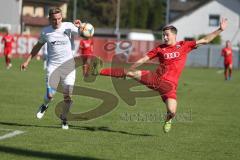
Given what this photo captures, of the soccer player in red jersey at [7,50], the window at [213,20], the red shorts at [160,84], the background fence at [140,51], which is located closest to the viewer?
the red shorts at [160,84]

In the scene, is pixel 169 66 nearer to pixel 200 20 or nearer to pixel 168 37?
pixel 168 37

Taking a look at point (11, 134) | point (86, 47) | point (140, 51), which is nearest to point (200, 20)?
point (140, 51)

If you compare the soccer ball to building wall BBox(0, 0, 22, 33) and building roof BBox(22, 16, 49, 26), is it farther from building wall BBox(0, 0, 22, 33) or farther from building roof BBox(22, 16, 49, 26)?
building roof BBox(22, 16, 49, 26)

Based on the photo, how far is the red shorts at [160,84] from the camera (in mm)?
11047

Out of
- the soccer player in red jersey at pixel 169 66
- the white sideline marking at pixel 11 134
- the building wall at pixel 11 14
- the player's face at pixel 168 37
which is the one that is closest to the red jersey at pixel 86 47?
the soccer player in red jersey at pixel 169 66

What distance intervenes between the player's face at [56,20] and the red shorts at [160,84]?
1.82m

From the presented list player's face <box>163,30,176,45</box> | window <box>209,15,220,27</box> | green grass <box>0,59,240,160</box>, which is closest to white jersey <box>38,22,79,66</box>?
green grass <box>0,59,240,160</box>

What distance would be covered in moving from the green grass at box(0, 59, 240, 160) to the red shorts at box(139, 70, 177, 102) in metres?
0.77

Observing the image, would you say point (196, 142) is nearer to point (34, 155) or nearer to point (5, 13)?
point (34, 155)

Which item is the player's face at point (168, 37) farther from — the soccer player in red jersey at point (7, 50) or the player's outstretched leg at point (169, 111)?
the soccer player in red jersey at point (7, 50)

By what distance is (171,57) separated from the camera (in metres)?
11.0

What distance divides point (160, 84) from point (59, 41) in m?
2.05

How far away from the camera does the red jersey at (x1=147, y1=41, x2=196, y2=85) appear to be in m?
11.0

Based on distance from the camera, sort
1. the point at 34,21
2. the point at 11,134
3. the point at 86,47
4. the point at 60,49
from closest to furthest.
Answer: the point at 11,134
the point at 60,49
the point at 86,47
the point at 34,21
